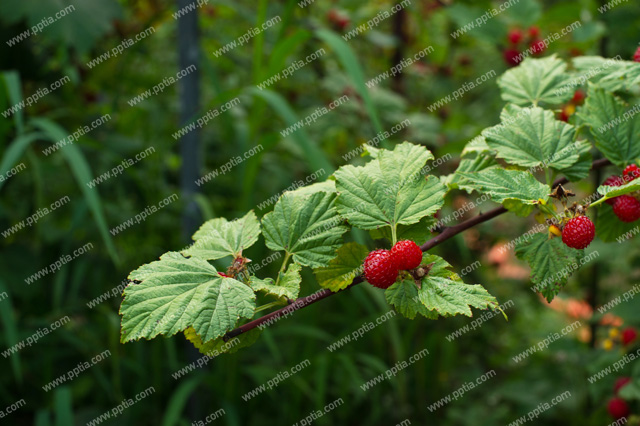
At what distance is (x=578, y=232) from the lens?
631mm

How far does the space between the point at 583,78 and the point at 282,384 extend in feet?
5.10

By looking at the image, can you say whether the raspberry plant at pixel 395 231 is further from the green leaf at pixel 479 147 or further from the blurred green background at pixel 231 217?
the blurred green background at pixel 231 217

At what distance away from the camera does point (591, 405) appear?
1.90 metres

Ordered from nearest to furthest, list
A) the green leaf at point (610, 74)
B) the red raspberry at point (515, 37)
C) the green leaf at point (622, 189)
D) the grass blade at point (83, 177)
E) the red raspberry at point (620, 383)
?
the green leaf at point (622, 189) < the green leaf at point (610, 74) < the grass blade at point (83, 177) < the red raspberry at point (620, 383) < the red raspberry at point (515, 37)

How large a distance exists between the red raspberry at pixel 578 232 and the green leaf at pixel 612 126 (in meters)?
0.16

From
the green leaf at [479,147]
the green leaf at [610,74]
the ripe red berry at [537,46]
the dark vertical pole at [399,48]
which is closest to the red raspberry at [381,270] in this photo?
the green leaf at [479,147]

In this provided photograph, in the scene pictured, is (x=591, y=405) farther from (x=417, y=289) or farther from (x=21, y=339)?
(x=21, y=339)

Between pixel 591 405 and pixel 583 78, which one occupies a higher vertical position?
pixel 583 78

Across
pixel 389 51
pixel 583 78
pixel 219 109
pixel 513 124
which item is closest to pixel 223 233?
pixel 513 124

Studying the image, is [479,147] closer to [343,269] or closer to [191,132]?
[343,269]

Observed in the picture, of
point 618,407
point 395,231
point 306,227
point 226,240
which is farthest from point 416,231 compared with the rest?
point 618,407

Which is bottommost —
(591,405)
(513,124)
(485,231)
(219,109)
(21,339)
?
(591,405)

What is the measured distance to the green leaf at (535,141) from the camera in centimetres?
71

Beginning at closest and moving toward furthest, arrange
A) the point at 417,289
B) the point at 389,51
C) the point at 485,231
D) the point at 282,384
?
1. the point at 417,289
2. the point at 282,384
3. the point at 485,231
4. the point at 389,51
